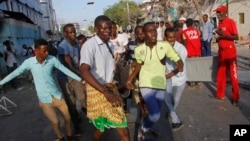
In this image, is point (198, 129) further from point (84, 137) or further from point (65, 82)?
point (65, 82)

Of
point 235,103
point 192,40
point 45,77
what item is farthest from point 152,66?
point 192,40

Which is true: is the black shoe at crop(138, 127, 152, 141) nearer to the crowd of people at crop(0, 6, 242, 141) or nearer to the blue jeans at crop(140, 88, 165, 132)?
the crowd of people at crop(0, 6, 242, 141)

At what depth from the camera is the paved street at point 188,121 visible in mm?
5328

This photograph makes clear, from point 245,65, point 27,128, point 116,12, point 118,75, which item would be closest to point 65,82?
point 118,75

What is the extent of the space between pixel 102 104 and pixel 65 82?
200 cm

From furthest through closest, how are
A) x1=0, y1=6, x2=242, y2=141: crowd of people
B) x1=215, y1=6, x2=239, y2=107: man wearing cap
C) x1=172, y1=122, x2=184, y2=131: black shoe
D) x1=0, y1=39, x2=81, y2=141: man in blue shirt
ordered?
1. x1=215, y1=6, x2=239, y2=107: man wearing cap
2. x1=172, y1=122, x2=184, y2=131: black shoe
3. x1=0, y1=39, x2=81, y2=141: man in blue shirt
4. x1=0, y1=6, x2=242, y2=141: crowd of people

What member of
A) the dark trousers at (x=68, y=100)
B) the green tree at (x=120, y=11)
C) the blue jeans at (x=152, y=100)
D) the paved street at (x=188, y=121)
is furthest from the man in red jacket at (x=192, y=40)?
the green tree at (x=120, y=11)

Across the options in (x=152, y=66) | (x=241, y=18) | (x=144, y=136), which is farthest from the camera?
(x=241, y=18)

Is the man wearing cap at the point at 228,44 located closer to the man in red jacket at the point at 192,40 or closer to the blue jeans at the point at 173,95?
the blue jeans at the point at 173,95

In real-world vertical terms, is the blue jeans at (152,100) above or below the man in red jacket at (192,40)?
below

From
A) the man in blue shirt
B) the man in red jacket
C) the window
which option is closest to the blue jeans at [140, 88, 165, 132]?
the man in blue shirt

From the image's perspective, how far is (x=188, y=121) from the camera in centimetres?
602

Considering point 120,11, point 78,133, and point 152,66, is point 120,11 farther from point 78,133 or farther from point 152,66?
point 152,66

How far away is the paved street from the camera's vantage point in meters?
5.33
